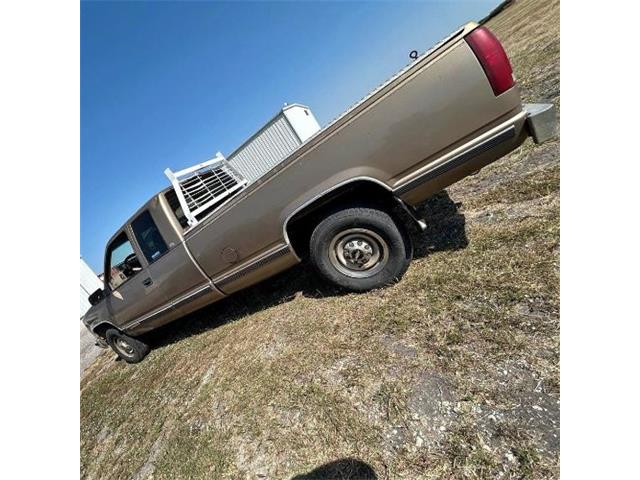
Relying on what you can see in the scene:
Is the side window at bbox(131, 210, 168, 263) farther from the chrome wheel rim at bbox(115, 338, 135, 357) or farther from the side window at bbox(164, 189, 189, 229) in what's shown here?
the chrome wheel rim at bbox(115, 338, 135, 357)

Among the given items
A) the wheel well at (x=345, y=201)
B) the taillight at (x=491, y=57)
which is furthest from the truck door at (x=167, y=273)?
the taillight at (x=491, y=57)

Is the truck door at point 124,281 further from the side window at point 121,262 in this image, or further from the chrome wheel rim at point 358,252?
the chrome wheel rim at point 358,252

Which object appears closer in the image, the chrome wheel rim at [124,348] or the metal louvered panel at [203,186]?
the metal louvered panel at [203,186]

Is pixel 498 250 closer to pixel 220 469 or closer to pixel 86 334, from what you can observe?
pixel 220 469

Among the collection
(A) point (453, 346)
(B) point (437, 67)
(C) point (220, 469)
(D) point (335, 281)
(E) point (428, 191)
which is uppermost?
(B) point (437, 67)

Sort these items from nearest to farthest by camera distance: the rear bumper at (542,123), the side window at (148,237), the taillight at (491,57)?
the taillight at (491,57), the rear bumper at (542,123), the side window at (148,237)

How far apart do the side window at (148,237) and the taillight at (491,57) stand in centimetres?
380

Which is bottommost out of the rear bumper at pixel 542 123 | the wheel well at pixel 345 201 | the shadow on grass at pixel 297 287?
the shadow on grass at pixel 297 287

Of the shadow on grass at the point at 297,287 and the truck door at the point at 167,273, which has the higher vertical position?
the truck door at the point at 167,273

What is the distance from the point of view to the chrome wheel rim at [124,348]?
5.27 m

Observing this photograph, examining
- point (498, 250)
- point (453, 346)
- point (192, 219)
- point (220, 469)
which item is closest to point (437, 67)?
point (498, 250)

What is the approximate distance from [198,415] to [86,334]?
1022cm

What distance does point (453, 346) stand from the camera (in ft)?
7.91

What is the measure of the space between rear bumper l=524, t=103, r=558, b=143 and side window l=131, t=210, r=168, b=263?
3.99m
